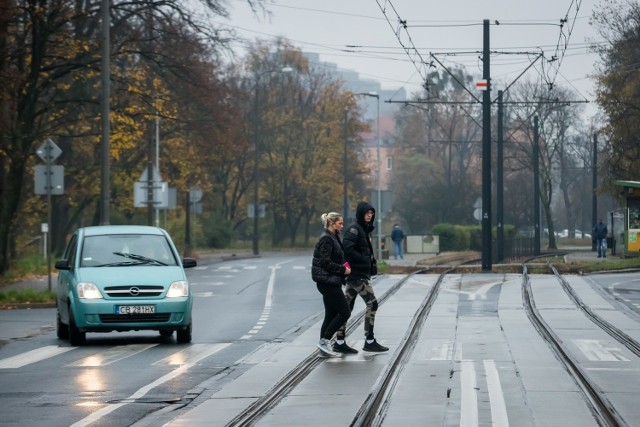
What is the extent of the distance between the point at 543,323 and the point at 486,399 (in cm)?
1014

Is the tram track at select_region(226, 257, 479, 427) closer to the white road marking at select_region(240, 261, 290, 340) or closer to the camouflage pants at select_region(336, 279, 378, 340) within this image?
the camouflage pants at select_region(336, 279, 378, 340)

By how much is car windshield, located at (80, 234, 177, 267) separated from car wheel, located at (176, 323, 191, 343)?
3.72ft

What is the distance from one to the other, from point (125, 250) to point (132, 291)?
1.24 metres

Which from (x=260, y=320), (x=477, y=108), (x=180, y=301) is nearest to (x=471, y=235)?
(x=477, y=108)

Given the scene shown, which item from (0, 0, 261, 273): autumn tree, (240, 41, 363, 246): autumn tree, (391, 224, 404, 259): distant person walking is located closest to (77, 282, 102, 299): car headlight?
(0, 0, 261, 273): autumn tree

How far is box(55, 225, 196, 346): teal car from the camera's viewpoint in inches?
755

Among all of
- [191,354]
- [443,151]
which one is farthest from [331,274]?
[443,151]

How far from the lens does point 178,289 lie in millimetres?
19562

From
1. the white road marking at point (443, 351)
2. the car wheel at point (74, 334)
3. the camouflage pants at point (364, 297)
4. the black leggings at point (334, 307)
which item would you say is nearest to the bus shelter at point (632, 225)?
the white road marking at point (443, 351)

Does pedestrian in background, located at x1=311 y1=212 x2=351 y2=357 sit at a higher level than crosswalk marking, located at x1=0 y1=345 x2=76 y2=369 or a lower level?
higher

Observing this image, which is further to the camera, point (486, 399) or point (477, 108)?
point (477, 108)

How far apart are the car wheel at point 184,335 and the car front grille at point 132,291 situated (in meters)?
0.61

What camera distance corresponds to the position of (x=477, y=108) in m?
103

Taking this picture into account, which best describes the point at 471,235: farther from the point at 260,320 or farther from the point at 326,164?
the point at 260,320
